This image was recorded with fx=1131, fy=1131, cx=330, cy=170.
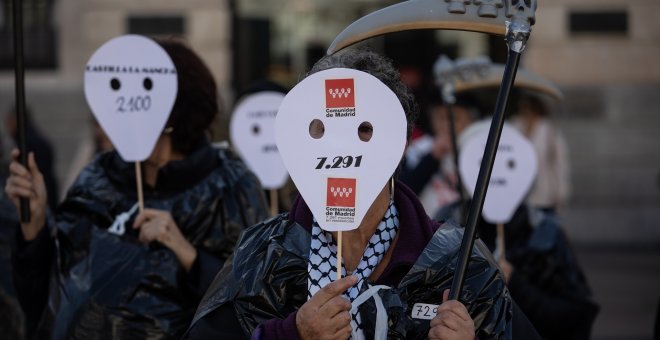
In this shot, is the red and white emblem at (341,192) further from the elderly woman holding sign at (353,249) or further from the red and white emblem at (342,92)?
the red and white emblem at (342,92)

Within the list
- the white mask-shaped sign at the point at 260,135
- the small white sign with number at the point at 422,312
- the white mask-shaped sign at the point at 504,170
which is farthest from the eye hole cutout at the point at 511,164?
the small white sign with number at the point at 422,312

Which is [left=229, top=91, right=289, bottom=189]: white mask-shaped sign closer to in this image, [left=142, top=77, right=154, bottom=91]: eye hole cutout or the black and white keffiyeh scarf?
[left=142, top=77, right=154, bottom=91]: eye hole cutout

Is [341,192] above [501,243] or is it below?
above

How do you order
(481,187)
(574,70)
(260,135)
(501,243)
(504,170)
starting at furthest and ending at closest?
1. (574,70)
2. (260,135)
3. (504,170)
4. (501,243)
5. (481,187)

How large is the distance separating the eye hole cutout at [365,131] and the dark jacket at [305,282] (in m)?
0.26

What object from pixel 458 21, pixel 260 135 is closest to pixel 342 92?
A: pixel 458 21

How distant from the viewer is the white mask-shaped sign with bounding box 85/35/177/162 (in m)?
3.72

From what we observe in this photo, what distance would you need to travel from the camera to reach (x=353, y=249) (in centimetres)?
277

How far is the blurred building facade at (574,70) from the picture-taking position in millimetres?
12180

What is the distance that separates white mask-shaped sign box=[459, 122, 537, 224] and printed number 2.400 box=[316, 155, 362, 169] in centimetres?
222

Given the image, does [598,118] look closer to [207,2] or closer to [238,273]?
[207,2]

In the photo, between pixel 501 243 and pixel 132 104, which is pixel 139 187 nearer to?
pixel 132 104

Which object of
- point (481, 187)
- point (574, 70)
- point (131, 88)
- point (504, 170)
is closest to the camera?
point (481, 187)

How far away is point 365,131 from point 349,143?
2.8 inches
